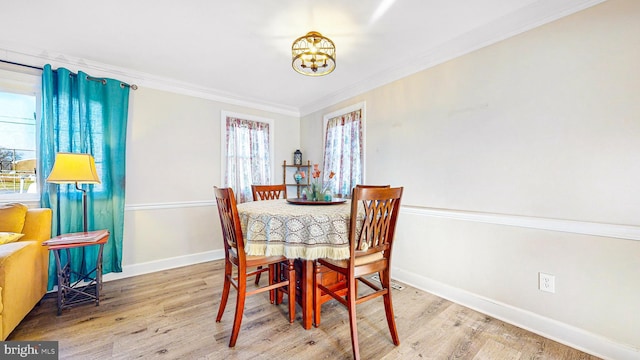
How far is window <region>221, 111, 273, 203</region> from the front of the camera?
3.63 meters

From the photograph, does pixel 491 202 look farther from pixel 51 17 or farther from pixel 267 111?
pixel 51 17

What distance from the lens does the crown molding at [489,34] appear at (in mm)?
1732

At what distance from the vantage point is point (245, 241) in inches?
67.2

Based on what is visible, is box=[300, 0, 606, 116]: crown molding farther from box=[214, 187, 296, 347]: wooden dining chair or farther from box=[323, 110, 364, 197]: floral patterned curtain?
box=[214, 187, 296, 347]: wooden dining chair

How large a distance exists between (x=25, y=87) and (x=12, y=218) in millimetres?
1351

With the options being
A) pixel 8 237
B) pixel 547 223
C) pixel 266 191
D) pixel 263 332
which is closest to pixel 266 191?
pixel 266 191

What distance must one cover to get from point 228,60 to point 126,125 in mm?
1390

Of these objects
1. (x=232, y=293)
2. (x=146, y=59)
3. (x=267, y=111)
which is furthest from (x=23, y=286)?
(x=267, y=111)

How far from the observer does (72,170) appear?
2160 mm

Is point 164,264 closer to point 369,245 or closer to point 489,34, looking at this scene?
point 369,245

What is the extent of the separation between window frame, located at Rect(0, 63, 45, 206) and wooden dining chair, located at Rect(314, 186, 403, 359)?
2.94 m

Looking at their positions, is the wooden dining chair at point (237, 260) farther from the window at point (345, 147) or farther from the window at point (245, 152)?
the window at point (245, 152)

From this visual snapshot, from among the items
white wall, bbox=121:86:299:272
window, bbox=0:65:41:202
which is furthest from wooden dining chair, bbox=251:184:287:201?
window, bbox=0:65:41:202

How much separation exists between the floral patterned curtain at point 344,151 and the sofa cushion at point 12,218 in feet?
10.1
